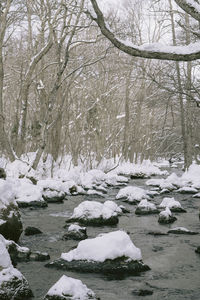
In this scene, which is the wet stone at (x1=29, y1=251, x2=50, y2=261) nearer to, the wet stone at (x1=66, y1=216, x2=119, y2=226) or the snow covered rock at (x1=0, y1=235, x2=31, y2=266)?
the snow covered rock at (x1=0, y1=235, x2=31, y2=266)

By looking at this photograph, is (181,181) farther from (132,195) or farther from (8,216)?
(8,216)

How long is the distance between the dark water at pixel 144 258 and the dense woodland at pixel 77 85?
4.78 meters

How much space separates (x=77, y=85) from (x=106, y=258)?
16.7 metres

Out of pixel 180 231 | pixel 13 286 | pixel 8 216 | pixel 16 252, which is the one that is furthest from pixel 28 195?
pixel 13 286

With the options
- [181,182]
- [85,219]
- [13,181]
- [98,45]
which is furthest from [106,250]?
[98,45]

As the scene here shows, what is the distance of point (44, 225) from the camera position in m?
7.75

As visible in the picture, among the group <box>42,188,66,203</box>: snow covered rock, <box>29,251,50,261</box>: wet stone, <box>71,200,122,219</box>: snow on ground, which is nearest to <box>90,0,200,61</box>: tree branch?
<box>29,251,50,261</box>: wet stone

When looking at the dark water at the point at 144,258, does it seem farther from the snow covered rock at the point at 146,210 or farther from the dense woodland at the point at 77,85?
the dense woodland at the point at 77,85

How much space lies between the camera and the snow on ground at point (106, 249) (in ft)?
16.6

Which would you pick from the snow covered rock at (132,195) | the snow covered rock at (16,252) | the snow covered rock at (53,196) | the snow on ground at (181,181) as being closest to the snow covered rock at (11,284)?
the snow covered rock at (16,252)

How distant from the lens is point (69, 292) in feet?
12.0

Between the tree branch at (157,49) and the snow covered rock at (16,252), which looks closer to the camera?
the snow covered rock at (16,252)

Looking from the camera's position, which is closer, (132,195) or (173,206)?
(173,206)

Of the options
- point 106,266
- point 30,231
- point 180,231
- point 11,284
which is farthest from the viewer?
point 180,231
